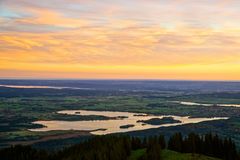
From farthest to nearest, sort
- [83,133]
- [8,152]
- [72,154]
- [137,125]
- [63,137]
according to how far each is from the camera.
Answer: [137,125] < [83,133] < [63,137] < [8,152] < [72,154]

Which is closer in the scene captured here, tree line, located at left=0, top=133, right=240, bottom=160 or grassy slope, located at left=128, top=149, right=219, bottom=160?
grassy slope, located at left=128, top=149, right=219, bottom=160

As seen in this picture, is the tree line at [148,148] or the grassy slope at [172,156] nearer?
the grassy slope at [172,156]

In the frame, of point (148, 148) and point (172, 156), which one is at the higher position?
point (148, 148)

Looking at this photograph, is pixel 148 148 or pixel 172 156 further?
pixel 148 148

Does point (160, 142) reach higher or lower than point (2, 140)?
higher

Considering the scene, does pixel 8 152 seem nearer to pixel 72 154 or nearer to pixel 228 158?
pixel 72 154

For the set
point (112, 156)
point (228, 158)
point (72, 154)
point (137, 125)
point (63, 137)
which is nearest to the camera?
point (112, 156)

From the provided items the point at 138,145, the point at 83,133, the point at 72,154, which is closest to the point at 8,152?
the point at 72,154

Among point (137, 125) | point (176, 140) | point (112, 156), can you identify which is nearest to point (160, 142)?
point (176, 140)

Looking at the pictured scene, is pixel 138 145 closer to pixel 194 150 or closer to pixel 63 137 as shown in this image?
pixel 194 150

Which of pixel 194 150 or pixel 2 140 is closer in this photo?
pixel 194 150
